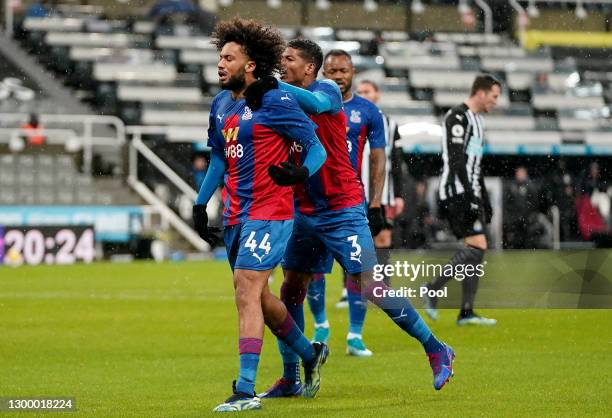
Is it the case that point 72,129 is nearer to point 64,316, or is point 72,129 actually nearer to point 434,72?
point 434,72

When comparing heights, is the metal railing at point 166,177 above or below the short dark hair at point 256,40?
below

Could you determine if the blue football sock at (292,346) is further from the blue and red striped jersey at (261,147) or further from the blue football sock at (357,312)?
the blue football sock at (357,312)

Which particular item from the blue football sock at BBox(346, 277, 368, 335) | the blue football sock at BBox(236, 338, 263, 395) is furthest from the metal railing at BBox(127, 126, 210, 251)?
the blue football sock at BBox(236, 338, 263, 395)

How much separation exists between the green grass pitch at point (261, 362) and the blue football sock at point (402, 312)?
307 mm

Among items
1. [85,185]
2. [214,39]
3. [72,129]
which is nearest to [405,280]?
[214,39]

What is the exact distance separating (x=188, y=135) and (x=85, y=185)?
2512 mm

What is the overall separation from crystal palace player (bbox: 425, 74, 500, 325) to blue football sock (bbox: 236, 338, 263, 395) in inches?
211

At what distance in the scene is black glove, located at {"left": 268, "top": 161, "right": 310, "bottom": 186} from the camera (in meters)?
7.14

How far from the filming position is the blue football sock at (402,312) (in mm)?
8031

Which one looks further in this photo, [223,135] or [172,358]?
[172,358]

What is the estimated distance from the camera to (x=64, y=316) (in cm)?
1348

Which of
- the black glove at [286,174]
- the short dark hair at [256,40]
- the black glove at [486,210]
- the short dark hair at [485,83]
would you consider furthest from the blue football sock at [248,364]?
the short dark hair at [485,83]

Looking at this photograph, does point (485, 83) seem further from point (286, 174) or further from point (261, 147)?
point (286, 174)

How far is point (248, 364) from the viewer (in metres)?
7.28
